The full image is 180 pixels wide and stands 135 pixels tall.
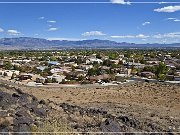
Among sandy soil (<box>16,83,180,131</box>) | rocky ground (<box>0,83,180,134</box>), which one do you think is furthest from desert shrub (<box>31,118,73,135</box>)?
sandy soil (<box>16,83,180,131</box>)

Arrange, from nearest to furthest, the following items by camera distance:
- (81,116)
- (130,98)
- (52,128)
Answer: (52,128) < (81,116) < (130,98)

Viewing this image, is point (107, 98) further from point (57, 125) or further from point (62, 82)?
point (57, 125)

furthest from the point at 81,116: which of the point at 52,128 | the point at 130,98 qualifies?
the point at 130,98

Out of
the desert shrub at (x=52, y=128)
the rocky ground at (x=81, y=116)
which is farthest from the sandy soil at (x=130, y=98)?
the desert shrub at (x=52, y=128)

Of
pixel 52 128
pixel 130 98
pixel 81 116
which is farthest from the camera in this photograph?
pixel 130 98

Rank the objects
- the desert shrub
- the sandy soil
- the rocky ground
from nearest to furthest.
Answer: the desert shrub → the rocky ground → the sandy soil

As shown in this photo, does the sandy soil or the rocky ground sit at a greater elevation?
the rocky ground

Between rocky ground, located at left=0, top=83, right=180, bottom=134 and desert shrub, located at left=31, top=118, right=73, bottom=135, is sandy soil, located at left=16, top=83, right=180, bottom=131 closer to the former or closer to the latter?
rocky ground, located at left=0, top=83, right=180, bottom=134

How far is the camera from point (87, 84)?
1876 inches

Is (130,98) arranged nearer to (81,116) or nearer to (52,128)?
(81,116)

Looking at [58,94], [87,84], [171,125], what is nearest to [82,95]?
[58,94]

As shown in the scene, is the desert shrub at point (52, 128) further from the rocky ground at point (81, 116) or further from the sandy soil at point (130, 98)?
the sandy soil at point (130, 98)

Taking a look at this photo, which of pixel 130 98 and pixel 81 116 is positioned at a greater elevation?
pixel 81 116

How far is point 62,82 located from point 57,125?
32.3 m
